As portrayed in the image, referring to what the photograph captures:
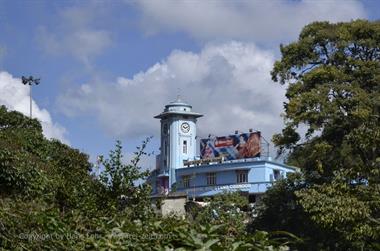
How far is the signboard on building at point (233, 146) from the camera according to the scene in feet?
179

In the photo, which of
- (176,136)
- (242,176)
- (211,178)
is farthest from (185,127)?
(242,176)

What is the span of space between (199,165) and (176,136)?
183 inches

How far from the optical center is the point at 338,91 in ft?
69.5

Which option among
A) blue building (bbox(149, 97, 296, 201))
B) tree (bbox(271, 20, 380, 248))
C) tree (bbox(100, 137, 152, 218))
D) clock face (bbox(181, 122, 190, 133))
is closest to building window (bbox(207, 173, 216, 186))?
blue building (bbox(149, 97, 296, 201))

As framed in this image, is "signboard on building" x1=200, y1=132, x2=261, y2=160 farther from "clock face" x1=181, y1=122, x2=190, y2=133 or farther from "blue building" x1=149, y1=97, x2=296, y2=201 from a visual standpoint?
"clock face" x1=181, y1=122, x2=190, y2=133

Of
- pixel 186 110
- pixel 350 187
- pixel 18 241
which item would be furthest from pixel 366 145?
pixel 186 110

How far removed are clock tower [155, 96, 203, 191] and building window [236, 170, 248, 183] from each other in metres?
6.30

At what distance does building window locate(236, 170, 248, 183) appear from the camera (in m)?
52.8

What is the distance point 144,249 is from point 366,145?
12110 mm

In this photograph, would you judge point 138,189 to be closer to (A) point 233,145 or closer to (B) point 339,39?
(B) point 339,39

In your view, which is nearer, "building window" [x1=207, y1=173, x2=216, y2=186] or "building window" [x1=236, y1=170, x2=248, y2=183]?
"building window" [x1=236, y1=170, x2=248, y2=183]

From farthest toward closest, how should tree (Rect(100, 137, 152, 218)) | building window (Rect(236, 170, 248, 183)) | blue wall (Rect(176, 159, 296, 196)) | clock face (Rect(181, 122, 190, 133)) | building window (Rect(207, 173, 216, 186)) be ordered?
clock face (Rect(181, 122, 190, 133))
building window (Rect(207, 173, 216, 186))
building window (Rect(236, 170, 248, 183))
blue wall (Rect(176, 159, 296, 196))
tree (Rect(100, 137, 152, 218))

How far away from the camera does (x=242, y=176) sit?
53.2m

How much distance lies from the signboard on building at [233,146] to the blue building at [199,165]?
144 millimetres
